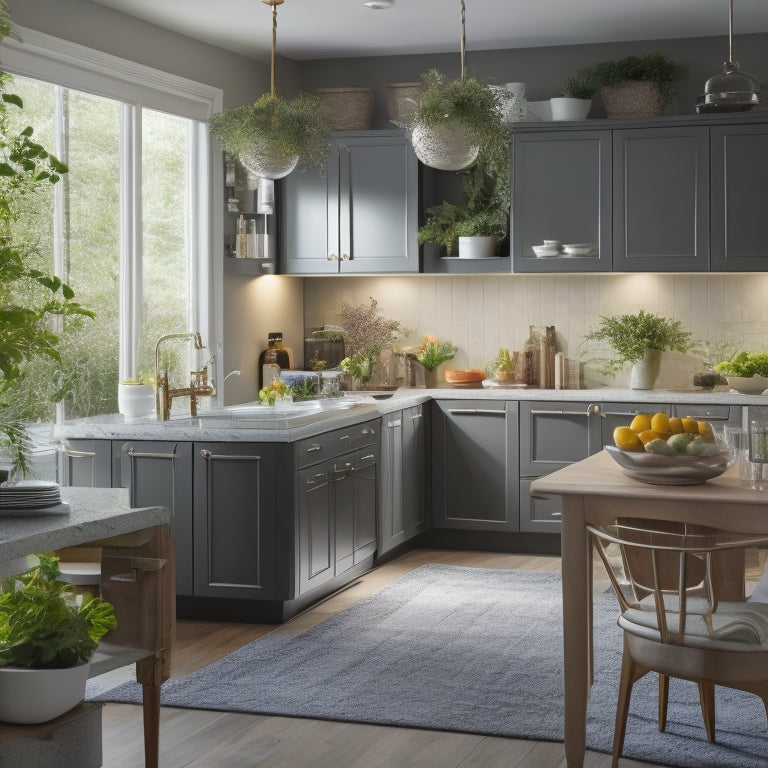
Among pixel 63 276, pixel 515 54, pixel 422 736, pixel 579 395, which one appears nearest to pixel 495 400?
pixel 579 395

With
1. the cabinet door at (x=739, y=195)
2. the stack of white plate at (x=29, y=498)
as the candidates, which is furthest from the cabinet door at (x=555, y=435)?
the stack of white plate at (x=29, y=498)

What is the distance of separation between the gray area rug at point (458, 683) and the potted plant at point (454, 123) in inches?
78.8

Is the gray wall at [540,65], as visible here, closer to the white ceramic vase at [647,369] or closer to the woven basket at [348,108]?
the woven basket at [348,108]

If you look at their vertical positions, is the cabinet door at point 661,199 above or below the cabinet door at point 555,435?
above

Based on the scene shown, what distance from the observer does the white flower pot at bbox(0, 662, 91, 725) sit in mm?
2625

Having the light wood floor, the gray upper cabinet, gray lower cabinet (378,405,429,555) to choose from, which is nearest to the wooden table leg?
the light wood floor

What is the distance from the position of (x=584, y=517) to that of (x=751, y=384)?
346cm

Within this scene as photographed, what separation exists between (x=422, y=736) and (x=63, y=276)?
2777mm

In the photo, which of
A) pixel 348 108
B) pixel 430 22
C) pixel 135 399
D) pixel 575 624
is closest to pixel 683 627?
pixel 575 624

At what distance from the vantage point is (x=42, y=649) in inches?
106

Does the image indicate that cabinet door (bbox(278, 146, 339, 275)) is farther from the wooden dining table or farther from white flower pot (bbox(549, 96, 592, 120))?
the wooden dining table

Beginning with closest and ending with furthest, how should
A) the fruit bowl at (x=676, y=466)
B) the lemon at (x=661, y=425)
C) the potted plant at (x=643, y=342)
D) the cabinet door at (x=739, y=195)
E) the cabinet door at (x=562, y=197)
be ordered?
1. the fruit bowl at (x=676, y=466)
2. the lemon at (x=661, y=425)
3. the cabinet door at (x=739, y=195)
4. the cabinet door at (x=562, y=197)
5. the potted plant at (x=643, y=342)

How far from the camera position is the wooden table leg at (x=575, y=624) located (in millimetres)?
3387

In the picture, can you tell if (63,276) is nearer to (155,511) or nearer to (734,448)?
(155,511)
